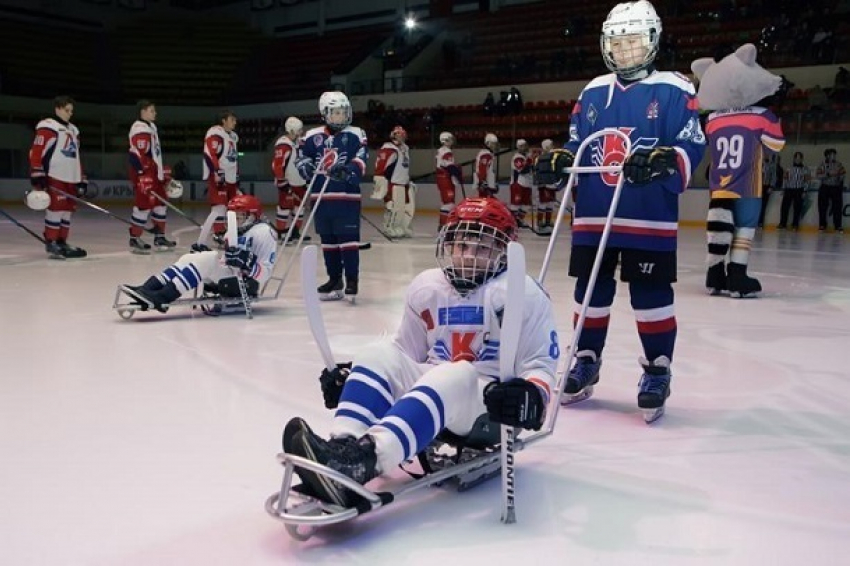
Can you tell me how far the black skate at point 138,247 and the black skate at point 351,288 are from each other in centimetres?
379

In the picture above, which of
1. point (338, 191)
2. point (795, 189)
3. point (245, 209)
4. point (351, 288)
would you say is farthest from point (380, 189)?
point (795, 189)

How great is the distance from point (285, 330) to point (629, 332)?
1864 mm

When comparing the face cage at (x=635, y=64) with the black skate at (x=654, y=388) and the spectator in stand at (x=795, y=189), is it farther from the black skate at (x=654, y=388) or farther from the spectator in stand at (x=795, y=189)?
the spectator in stand at (x=795, y=189)

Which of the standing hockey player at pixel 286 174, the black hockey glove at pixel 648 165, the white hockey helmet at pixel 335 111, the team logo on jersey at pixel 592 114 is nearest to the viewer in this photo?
the black hockey glove at pixel 648 165

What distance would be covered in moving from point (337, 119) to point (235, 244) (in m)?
1.42

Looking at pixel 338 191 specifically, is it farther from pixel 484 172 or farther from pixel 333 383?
pixel 484 172

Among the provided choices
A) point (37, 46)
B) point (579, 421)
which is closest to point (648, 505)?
point (579, 421)

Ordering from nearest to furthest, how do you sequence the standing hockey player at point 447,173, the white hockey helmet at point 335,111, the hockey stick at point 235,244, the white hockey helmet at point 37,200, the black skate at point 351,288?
the hockey stick at point 235,244
the black skate at point 351,288
the white hockey helmet at point 335,111
the white hockey helmet at point 37,200
the standing hockey player at point 447,173

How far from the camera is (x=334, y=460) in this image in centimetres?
176

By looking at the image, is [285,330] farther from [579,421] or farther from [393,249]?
[393,249]

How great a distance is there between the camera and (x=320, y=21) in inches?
962

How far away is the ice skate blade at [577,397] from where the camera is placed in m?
3.10

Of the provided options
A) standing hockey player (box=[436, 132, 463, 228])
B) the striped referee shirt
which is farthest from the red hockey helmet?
the striped referee shirt

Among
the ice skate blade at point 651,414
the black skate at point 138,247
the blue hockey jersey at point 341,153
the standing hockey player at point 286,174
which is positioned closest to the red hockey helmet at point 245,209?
the blue hockey jersey at point 341,153
